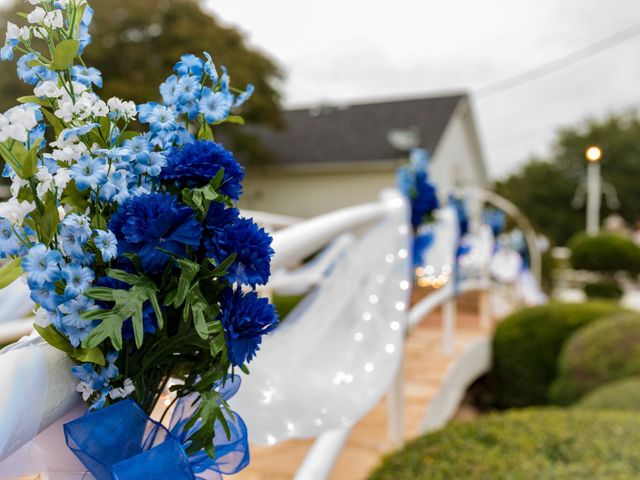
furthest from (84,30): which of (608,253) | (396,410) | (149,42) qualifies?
(608,253)

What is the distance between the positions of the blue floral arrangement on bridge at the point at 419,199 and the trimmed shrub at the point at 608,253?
11.3 m

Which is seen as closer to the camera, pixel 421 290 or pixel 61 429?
pixel 61 429

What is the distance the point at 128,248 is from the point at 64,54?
0.26 meters

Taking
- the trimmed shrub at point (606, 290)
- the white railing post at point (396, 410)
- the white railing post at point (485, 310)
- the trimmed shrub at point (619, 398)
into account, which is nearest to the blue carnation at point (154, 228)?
the white railing post at point (396, 410)

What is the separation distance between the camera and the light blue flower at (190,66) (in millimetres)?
926

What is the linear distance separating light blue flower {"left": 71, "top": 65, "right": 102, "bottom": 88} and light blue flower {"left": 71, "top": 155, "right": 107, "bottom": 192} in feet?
0.38

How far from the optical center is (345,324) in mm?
2344

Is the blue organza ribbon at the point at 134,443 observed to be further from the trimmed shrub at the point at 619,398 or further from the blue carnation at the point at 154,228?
the trimmed shrub at the point at 619,398

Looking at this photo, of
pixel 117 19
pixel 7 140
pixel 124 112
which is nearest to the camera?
pixel 7 140

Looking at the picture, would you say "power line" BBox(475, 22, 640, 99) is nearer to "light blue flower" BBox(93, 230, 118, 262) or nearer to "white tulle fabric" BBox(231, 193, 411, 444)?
"white tulle fabric" BBox(231, 193, 411, 444)

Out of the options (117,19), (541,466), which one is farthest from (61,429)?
(117,19)

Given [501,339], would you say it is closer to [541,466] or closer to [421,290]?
[421,290]

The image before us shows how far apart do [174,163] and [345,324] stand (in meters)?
1.58

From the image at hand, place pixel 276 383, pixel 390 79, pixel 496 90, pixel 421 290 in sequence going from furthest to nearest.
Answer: pixel 390 79 < pixel 421 290 < pixel 496 90 < pixel 276 383
